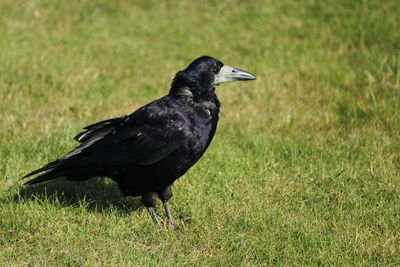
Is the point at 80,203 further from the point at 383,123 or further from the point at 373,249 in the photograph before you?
the point at 383,123

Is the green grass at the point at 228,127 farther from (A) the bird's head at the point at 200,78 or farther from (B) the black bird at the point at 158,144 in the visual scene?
(A) the bird's head at the point at 200,78

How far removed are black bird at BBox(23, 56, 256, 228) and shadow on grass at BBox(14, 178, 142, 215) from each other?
0.26 meters

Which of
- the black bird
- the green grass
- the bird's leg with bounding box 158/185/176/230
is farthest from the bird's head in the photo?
the green grass

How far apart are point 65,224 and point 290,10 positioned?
6.19m

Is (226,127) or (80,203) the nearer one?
(80,203)

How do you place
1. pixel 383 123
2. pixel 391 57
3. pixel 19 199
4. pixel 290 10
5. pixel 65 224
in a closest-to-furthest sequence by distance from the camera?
pixel 65 224 < pixel 19 199 < pixel 383 123 < pixel 391 57 < pixel 290 10

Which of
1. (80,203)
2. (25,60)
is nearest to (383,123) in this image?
(80,203)

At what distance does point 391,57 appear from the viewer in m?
7.89

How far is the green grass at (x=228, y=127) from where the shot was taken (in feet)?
14.5

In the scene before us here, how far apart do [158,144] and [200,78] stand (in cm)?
65

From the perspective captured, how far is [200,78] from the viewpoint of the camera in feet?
16.1

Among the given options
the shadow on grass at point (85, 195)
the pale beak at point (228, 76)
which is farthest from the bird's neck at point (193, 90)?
the shadow on grass at point (85, 195)

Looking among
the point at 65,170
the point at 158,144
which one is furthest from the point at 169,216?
the point at 65,170

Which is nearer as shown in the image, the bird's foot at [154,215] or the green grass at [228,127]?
the green grass at [228,127]
